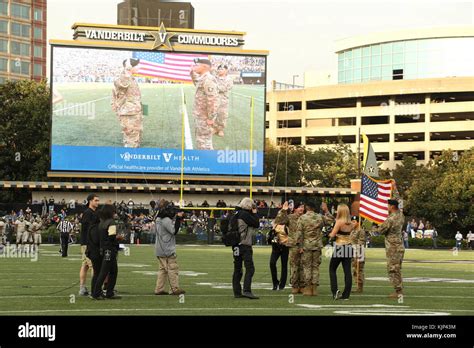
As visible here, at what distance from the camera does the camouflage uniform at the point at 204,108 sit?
72.2m

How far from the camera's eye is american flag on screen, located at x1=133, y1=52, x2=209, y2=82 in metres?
72.2

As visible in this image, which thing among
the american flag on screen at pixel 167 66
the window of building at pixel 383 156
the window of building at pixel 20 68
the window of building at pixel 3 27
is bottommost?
the window of building at pixel 383 156

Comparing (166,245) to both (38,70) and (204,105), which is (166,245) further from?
(38,70)

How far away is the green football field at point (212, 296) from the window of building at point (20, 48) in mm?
121352

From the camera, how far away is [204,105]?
72.4 meters

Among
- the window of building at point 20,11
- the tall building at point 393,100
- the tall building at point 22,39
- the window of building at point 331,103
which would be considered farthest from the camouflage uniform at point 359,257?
the window of building at point 20,11

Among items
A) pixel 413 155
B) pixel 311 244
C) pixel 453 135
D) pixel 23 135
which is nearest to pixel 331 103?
pixel 413 155

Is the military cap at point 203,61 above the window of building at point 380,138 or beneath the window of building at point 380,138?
above

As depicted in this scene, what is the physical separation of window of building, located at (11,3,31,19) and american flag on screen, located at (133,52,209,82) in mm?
80236

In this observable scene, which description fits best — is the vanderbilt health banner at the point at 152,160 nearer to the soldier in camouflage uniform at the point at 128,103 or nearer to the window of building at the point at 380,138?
the soldier in camouflage uniform at the point at 128,103

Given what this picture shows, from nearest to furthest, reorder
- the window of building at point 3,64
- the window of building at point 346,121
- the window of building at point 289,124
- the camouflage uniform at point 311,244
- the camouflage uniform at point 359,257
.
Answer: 1. the camouflage uniform at point 311,244
2. the camouflage uniform at point 359,257
3. the window of building at point 346,121
4. the window of building at point 289,124
5. the window of building at point 3,64

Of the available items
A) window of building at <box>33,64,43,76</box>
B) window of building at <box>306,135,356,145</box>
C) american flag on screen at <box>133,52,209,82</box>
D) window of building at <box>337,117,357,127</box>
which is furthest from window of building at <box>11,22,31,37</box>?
american flag on screen at <box>133,52,209,82</box>

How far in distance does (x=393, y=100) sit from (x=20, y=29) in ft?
177
